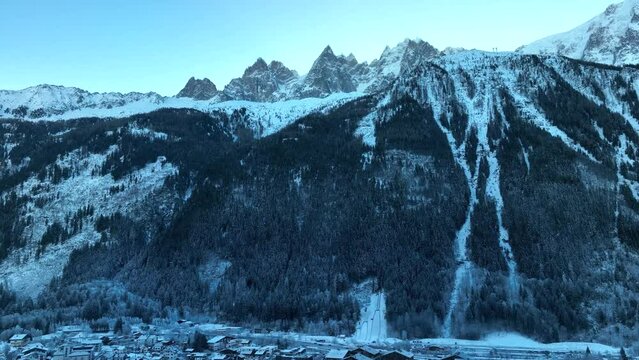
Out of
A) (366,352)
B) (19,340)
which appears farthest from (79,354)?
(366,352)

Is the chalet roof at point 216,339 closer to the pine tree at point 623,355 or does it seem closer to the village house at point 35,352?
the village house at point 35,352

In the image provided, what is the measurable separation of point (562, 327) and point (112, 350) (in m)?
93.8

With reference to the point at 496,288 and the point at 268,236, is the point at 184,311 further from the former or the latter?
the point at 496,288

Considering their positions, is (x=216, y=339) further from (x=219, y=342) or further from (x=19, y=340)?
(x=19, y=340)

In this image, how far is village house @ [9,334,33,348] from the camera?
5256 inches

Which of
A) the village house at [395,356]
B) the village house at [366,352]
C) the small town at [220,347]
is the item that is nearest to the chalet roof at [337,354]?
the small town at [220,347]

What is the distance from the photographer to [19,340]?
135 metres

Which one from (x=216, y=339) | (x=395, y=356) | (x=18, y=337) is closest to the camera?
(x=395, y=356)

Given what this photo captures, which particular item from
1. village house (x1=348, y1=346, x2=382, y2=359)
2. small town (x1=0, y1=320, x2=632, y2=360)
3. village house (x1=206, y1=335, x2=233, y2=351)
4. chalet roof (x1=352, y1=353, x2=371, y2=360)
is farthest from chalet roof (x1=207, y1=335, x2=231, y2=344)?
chalet roof (x1=352, y1=353, x2=371, y2=360)

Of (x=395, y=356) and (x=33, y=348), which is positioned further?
(x=33, y=348)

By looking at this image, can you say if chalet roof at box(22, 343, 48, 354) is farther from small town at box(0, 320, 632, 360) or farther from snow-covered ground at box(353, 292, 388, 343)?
snow-covered ground at box(353, 292, 388, 343)

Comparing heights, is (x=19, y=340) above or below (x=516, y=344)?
above

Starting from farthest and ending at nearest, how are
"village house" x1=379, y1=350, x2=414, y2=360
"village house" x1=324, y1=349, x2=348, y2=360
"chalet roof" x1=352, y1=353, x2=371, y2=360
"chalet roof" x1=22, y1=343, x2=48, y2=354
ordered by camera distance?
"chalet roof" x1=22, y1=343, x2=48, y2=354 < "village house" x1=324, y1=349, x2=348, y2=360 < "village house" x1=379, y1=350, x2=414, y2=360 < "chalet roof" x1=352, y1=353, x2=371, y2=360

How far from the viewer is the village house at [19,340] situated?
133500mm
